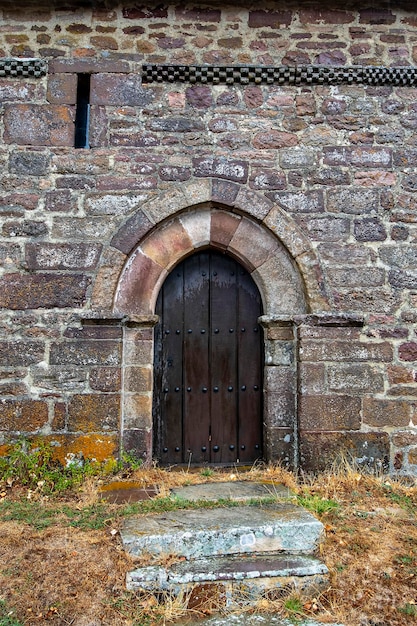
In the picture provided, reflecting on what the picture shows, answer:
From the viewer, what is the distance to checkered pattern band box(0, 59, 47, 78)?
14.0 ft

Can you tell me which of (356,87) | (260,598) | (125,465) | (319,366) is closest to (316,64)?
(356,87)

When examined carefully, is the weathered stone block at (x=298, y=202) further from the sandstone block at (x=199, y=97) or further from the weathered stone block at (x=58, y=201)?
the weathered stone block at (x=58, y=201)

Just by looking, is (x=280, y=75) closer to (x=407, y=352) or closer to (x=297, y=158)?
(x=297, y=158)

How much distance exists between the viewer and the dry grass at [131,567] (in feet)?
7.61

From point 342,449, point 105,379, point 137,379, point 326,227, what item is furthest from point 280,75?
point 342,449

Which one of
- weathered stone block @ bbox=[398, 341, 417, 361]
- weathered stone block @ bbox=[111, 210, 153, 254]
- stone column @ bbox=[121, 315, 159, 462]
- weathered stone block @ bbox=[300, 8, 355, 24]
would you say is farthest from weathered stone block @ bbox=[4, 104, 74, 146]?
weathered stone block @ bbox=[398, 341, 417, 361]

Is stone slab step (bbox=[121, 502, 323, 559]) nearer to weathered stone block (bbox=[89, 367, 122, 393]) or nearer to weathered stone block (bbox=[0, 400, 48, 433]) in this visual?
weathered stone block (bbox=[89, 367, 122, 393])

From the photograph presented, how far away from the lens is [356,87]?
4.41 metres

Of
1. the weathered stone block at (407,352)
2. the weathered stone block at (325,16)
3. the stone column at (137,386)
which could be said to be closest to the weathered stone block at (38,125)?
the stone column at (137,386)

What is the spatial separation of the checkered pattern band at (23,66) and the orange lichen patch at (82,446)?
9.96 ft

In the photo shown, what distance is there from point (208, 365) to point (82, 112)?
2.51m

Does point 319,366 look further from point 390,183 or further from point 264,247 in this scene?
point 390,183

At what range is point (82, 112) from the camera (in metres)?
4.48

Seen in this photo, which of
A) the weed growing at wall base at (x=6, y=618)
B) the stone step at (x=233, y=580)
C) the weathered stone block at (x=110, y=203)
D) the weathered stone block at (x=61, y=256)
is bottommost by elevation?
the weed growing at wall base at (x=6, y=618)
